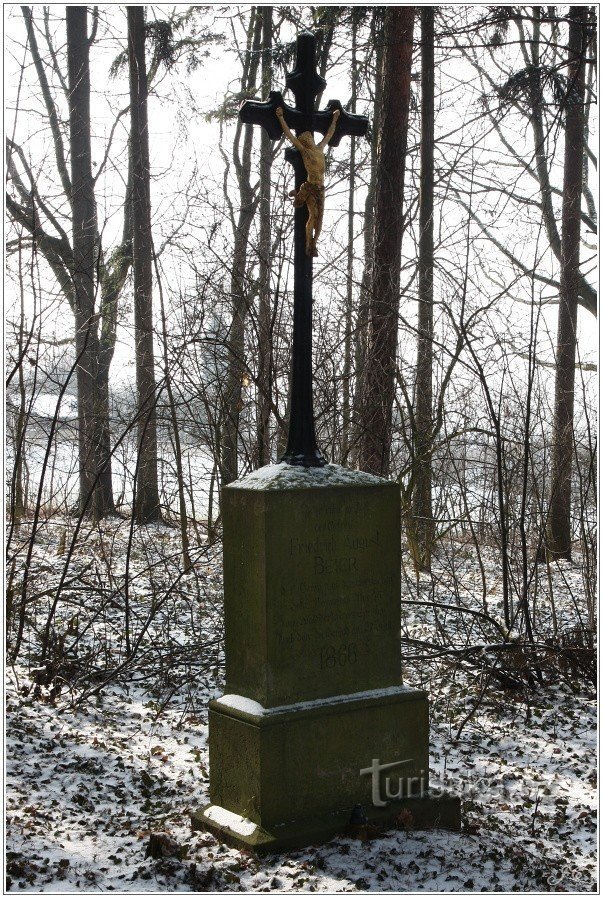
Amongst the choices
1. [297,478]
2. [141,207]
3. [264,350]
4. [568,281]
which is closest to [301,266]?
[297,478]

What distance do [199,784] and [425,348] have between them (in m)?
6.39

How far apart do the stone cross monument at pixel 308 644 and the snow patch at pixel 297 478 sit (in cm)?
1

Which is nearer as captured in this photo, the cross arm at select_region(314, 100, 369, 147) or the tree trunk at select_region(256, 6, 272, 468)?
the cross arm at select_region(314, 100, 369, 147)

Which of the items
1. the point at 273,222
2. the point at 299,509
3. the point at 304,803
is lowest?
Result: the point at 304,803

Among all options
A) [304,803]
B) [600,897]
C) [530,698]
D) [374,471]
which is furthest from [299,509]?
[374,471]

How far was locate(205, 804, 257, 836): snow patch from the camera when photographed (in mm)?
4453

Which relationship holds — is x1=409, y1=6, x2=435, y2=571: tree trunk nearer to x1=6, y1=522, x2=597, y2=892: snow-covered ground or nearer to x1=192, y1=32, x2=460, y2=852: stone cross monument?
x1=6, y1=522, x2=597, y2=892: snow-covered ground

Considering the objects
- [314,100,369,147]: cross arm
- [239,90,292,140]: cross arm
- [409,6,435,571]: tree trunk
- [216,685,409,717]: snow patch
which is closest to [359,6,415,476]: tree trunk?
[409,6,435,571]: tree trunk

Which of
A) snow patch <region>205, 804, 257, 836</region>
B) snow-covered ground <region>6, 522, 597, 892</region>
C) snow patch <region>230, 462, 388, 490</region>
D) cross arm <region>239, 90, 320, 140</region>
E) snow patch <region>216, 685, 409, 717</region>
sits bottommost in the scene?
snow-covered ground <region>6, 522, 597, 892</region>

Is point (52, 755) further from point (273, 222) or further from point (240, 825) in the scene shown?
point (273, 222)

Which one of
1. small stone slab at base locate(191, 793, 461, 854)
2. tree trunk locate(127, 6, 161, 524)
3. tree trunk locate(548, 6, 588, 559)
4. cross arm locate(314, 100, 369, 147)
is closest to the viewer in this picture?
small stone slab at base locate(191, 793, 461, 854)

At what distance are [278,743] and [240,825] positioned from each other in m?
0.45

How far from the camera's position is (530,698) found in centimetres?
721

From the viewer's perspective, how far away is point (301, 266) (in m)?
5.04
